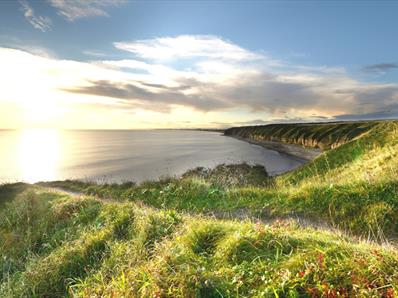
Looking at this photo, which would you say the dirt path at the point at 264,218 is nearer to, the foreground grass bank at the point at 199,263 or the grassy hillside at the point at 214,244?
the grassy hillside at the point at 214,244

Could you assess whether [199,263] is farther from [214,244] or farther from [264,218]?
[264,218]

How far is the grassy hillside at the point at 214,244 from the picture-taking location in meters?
5.53

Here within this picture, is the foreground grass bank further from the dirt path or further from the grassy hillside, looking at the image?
the dirt path

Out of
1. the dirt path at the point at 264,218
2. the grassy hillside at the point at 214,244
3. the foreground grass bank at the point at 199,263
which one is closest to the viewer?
the foreground grass bank at the point at 199,263

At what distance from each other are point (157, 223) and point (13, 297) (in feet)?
13.1

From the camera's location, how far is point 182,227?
8977 millimetres

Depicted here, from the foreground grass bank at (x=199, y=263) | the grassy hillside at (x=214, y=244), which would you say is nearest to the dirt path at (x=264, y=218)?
the grassy hillside at (x=214, y=244)

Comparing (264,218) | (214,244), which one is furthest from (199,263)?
(264,218)

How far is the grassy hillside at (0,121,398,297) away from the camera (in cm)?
553

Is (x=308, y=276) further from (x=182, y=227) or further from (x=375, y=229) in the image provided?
(x=375, y=229)

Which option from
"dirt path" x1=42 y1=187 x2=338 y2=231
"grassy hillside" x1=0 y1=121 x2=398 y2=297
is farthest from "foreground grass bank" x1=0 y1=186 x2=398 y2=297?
"dirt path" x1=42 y1=187 x2=338 y2=231

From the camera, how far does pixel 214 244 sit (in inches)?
301

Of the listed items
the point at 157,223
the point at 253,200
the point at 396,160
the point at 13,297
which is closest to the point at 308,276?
the point at 157,223

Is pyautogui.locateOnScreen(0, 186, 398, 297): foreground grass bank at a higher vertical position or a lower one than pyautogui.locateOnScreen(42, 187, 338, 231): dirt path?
higher
